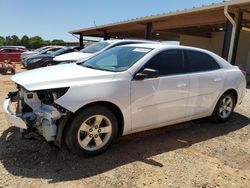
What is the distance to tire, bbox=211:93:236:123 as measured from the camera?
18.2 feet

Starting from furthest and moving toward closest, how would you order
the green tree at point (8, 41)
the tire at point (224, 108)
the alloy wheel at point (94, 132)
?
the green tree at point (8, 41), the tire at point (224, 108), the alloy wheel at point (94, 132)

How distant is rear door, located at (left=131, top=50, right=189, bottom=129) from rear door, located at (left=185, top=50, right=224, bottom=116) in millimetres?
179

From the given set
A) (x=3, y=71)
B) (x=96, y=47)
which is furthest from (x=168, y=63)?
(x=3, y=71)

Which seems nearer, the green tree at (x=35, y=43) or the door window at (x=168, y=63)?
the door window at (x=168, y=63)

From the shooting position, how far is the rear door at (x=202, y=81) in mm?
4891

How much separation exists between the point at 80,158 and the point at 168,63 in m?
2.06

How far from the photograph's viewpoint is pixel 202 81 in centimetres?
499


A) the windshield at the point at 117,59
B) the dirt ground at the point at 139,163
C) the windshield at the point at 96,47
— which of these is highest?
the windshield at the point at 117,59

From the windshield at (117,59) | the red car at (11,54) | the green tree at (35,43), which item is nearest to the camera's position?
the windshield at (117,59)

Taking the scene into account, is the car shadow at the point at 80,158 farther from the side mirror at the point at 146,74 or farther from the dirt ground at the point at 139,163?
the side mirror at the point at 146,74

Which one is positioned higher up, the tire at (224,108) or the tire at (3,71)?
the tire at (224,108)

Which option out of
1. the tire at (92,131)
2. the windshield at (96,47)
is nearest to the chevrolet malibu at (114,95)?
the tire at (92,131)

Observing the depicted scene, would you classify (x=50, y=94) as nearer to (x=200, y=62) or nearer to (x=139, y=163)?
(x=139, y=163)

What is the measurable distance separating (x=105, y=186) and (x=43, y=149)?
50.9 inches
